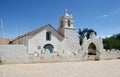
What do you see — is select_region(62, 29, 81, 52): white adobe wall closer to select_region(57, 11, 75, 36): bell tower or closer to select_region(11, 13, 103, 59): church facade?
select_region(11, 13, 103, 59): church facade

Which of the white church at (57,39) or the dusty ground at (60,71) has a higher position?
the white church at (57,39)

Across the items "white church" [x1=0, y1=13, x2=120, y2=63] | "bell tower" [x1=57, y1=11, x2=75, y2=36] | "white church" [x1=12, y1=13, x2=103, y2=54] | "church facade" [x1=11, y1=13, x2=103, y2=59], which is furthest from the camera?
"bell tower" [x1=57, y1=11, x2=75, y2=36]

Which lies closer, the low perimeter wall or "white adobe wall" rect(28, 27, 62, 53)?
the low perimeter wall

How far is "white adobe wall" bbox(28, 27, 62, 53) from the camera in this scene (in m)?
28.4

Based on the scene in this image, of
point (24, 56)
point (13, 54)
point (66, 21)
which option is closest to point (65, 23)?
point (66, 21)

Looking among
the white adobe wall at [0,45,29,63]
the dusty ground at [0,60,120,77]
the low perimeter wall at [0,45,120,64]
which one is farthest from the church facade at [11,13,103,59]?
the dusty ground at [0,60,120,77]

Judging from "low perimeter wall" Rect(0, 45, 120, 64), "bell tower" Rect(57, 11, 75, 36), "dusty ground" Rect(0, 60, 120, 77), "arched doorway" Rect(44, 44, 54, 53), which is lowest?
"dusty ground" Rect(0, 60, 120, 77)

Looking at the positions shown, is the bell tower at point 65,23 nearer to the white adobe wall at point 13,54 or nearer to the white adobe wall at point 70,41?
the white adobe wall at point 70,41

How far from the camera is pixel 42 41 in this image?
2931 cm

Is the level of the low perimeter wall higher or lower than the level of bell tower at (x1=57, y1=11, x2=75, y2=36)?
lower

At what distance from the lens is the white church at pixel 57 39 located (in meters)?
28.4

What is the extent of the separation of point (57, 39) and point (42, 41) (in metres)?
2.98

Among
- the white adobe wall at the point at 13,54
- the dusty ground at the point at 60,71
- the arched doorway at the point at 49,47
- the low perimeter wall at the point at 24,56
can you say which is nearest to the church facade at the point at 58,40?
the arched doorway at the point at 49,47

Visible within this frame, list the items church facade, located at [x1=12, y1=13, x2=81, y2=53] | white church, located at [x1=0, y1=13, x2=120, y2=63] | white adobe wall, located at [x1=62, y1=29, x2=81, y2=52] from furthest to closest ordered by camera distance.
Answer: white adobe wall, located at [x1=62, y1=29, x2=81, y2=52]
church facade, located at [x1=12, y1=13, x2=81, y2=53]
white church, located at [x1=0, y1=13, x2=120, y2=63]
